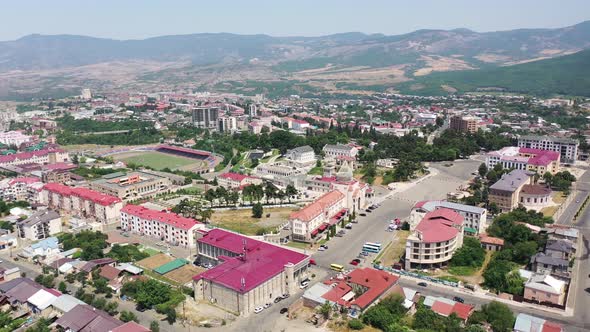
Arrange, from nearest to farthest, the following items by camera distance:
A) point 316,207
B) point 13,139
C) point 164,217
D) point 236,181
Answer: point 164,217, point 316,207, point 236,181, point 13,139

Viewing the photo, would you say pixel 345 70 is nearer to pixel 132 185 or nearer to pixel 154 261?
pixel 132 185

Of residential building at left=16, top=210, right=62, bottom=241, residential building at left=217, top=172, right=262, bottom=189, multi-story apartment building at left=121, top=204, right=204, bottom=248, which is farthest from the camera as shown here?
residential building at left=217, top=172, right=262, bottom=189

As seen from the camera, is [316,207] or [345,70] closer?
[316,207]

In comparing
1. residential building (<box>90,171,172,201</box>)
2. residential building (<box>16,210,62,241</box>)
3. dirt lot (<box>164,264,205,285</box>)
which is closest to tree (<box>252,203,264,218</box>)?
dirt lot (<box>164,264,205,285</box>)

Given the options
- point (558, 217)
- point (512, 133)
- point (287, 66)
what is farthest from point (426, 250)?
point (287, 66)

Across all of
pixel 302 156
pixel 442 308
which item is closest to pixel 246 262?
pixel 442 308

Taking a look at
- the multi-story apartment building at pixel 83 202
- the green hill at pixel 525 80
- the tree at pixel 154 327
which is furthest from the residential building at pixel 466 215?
the green hill at pixel 525 80

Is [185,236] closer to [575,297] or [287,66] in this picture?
[575,297]

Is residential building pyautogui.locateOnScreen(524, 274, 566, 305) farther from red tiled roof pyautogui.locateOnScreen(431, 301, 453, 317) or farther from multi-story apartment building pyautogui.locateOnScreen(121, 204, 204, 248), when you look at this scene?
multi-story apartment building pyautogui.locateOnScreen(121, 204, 204, 248)
